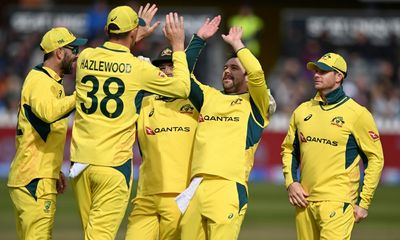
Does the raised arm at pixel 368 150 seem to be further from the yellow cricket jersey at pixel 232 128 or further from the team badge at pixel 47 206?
the team badge at pixel 47 206

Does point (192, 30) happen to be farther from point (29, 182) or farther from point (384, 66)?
point (29, 182)

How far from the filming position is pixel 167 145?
9.24 meters

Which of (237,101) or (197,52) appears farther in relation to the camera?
(197,52)

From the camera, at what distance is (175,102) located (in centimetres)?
943

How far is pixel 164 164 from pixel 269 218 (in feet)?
26.9

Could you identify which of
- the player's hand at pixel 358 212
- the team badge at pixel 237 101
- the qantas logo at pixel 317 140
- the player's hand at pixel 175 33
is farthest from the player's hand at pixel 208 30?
the player's hand at pixel 358 212

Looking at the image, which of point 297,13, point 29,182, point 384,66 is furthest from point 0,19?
point 29,182

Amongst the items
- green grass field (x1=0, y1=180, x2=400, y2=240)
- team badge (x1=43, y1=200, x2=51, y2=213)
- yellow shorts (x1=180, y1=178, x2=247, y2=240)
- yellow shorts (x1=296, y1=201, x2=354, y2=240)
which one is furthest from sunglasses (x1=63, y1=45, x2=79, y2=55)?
green grass field (x1=0, y1=180, x2=400, y2=240)

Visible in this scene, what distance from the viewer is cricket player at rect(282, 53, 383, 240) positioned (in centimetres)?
925

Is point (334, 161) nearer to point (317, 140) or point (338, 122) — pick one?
point (317, 140)

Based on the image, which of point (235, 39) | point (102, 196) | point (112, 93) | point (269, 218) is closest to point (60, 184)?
point (102, 196)

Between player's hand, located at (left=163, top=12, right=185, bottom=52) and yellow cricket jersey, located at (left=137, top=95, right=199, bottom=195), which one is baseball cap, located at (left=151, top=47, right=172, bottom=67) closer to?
yellow cricket jersey, located at (left=137, top=95, right=199, bottom=195)

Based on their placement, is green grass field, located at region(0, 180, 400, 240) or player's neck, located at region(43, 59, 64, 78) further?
green grass field, located at region(0, 180, 400, 240)

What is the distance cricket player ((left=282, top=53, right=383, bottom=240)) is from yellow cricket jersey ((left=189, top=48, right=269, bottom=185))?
594 mm
